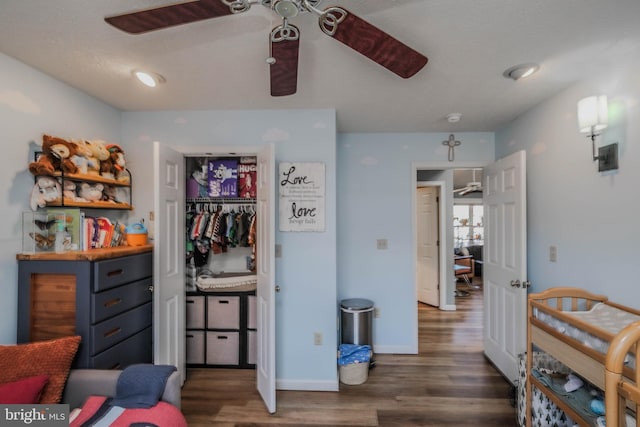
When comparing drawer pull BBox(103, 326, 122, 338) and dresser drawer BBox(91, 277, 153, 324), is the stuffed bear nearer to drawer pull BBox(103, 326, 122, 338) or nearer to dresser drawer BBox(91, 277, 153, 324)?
dresser drawer BBox(91, 277, 153, 324)

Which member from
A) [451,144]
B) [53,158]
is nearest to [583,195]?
[451,144]

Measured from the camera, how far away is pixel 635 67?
163 centimetres

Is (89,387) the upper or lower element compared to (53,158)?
lower

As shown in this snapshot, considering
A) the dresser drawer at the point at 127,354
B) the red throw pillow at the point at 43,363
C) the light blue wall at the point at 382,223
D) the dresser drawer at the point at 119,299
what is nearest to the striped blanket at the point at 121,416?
the red throw pillow at the point at 43,363

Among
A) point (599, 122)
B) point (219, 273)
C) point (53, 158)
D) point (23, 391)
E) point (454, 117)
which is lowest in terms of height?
point (23, 391)

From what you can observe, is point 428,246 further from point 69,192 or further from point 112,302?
point 69,192

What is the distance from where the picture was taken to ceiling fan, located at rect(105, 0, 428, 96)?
1.01 meters

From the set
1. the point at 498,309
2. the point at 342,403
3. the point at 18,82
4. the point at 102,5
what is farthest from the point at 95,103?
the point at 498,309

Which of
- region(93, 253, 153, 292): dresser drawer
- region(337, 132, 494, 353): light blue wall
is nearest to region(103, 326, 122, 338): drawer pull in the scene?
region(93, 253, 153, 292): dresser drawer

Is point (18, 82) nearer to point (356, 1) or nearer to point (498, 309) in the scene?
point (356, 1)

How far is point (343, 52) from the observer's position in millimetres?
1672

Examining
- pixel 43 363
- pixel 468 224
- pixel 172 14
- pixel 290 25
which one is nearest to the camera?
pixel 172 14

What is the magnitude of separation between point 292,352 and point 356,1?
242 centimetres

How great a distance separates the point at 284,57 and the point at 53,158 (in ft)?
5.43
